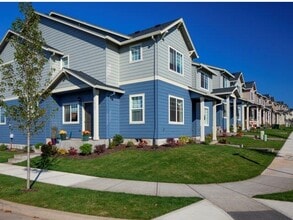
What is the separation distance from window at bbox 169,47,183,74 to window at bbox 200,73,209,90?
246 inches

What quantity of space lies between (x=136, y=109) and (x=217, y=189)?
1009 centimetres

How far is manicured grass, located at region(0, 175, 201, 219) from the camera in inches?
264

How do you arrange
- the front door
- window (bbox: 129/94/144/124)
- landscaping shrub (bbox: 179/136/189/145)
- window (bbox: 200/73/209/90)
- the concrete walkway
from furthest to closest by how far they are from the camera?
1. window (bbox: 200/73/209/90)
2. the front door
3. landscaping shrub (bbox: 179/136/189/145)
4. window (bbox: 129/94/144/124)
5. the concrete walkway

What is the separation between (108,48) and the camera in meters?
18.7

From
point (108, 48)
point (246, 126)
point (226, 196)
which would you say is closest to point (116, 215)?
point (226, 196)

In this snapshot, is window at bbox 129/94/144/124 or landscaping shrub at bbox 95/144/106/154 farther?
window at bbox 129/94/144/124

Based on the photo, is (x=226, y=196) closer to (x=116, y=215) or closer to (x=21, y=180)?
(x=116, y=215)

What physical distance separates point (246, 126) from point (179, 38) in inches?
937

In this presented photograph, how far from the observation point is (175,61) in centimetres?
Answer: 2002

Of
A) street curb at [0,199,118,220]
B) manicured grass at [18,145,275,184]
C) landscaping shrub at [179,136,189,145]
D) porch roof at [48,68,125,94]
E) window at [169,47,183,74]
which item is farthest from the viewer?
window at [169,47,183,74]

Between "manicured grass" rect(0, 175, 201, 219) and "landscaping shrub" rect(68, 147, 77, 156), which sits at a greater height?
"landscaping shrub" rect(68, 147, 77, 156)

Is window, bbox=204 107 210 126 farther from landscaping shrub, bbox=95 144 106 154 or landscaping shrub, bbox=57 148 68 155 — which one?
landscaping shrub, bbox=57 148 68 155

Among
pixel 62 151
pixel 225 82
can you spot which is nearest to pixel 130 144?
pixel 62 151

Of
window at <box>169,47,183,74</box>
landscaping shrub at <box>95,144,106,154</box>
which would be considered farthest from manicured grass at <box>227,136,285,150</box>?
landscaping shrub at <box>95,144,106,154</box>
